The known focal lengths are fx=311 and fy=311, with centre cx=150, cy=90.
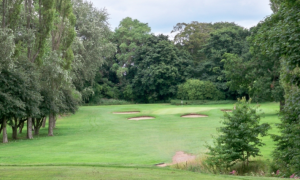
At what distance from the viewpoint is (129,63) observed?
213 ft

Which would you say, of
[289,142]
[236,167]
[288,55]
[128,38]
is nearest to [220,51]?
[128,38]

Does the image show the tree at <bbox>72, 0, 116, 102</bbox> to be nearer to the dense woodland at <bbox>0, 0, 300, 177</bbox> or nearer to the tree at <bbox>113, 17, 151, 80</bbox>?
the dense woodland at <bbox>0, 0, 300, 177</bbox>

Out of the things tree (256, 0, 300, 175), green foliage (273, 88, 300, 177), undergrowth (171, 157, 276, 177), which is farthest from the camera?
undergrowth (171, 157, 276, 177)

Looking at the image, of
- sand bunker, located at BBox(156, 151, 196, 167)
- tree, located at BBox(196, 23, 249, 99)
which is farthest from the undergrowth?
tree, located at BBox(196, 23, 249, 99)

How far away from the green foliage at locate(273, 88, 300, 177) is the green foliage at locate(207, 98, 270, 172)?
1175mm

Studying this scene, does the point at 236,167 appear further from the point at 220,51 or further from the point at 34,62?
the point at 220,51

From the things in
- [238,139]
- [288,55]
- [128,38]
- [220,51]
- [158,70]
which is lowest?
[238,139]

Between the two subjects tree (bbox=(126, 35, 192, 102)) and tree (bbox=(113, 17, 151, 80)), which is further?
tree (bbox=(113, 17, 151, 80))

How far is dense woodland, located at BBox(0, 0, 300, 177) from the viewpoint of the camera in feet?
37.2

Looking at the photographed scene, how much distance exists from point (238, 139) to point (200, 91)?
43368 mm

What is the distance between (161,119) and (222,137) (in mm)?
21275

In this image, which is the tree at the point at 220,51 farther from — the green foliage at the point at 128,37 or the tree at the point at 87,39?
the tree at the point at 87,39

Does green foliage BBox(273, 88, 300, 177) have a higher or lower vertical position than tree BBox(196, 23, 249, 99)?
lower

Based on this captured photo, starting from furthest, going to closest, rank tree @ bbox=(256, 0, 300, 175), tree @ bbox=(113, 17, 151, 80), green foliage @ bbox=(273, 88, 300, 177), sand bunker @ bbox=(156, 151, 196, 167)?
tree @ bbox=(113, 17, 151, 80), sand bunker @ bbox=(156, 151, 196, 167), green foliage @ bbox=(273, 88, 300, 177), tree @ bbox=(256, 0, 300, 175)
